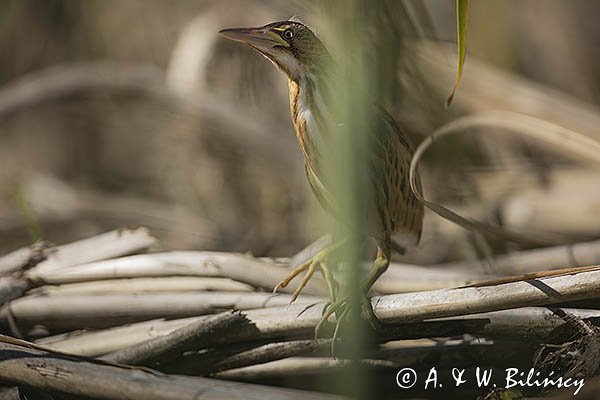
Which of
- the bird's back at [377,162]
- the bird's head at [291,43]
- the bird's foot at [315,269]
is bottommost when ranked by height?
the bird's foot at [315,269]

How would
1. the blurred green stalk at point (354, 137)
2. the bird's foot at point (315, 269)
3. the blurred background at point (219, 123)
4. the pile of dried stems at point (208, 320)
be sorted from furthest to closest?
1. the blurred background at point (219, 123)
2. the bird's foot at point (315, 269)
3. the pile of dried stems at point (208, 320)
4. the blurred green stalk at point (354, 137)

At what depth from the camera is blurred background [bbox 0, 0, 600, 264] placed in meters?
1.98

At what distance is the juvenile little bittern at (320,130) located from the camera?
979 mm

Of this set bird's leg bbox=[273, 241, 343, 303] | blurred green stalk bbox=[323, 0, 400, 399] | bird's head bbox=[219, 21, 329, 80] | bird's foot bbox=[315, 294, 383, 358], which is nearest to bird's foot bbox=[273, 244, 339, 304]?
bird's leg bbox=[273, 241, 343, 303]

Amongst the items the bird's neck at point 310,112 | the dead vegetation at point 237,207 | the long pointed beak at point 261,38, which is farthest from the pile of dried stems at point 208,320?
the long pointed beak at point 261,38

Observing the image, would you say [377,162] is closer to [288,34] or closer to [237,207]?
[288,34]

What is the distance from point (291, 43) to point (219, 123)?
138 centimetres

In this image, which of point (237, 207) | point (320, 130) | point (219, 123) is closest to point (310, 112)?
point (320, 130)

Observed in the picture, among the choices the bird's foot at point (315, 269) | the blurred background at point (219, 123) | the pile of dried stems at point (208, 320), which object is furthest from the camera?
the blurred background at point (219, 123)

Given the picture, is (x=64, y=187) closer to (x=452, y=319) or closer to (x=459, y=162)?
(x=459, y=162)

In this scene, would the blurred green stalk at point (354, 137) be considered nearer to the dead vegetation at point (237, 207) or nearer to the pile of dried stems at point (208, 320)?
the dead vegetation at point (237, 207)

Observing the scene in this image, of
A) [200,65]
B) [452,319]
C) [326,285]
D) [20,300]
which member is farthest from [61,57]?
[452,319]

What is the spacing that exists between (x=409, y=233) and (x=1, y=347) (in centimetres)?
53

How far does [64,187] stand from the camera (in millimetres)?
2488
